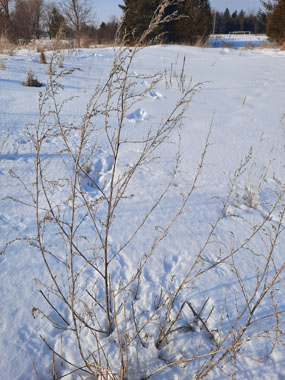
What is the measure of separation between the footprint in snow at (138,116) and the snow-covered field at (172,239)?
3cm

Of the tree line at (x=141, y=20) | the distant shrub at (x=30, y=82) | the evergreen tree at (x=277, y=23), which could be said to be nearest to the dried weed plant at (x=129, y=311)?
the distant shrub at (x=30, y=82)

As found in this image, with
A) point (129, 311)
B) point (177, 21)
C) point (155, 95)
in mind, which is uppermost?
point (177, 21)

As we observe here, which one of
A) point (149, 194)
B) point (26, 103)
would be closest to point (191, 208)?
point (149, 194)

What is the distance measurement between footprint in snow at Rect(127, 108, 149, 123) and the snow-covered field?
0.03 meters

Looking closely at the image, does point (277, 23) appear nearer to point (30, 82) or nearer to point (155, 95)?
point (155, 95)

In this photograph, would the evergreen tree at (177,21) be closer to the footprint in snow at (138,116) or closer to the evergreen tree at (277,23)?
the evergreen tree at (277,23)

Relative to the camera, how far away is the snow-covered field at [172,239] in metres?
0.99

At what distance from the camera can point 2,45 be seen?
730 cm

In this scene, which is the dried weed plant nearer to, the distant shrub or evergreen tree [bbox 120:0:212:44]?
the distant shrub

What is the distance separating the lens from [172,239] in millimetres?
1546

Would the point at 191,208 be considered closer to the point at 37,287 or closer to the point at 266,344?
the point at 266,344

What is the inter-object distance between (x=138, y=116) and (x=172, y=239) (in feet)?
7.18

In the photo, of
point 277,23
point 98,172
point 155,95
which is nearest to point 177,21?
point 277,23

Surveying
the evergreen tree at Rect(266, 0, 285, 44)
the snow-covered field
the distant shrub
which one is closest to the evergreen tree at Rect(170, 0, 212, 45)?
the evergreen tree at Rect(266, 0, 285, 44)
